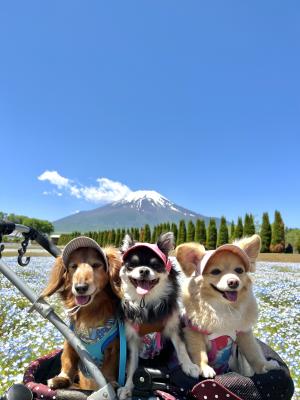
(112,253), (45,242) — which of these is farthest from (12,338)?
(112,253)

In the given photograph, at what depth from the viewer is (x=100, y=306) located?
9.41ft

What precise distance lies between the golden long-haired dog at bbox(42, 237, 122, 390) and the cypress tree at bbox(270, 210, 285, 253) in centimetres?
3946

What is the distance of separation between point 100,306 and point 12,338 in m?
3.78

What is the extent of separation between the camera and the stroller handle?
2.60 metres

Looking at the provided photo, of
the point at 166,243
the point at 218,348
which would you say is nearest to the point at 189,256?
the point at 166,243

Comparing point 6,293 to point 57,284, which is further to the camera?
point 6,293

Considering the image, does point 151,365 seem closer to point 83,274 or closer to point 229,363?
point 229,363

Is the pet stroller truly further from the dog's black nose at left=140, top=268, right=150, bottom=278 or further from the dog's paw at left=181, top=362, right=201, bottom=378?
the dog's black nose at left=140, top=268, right=150, bottom=278

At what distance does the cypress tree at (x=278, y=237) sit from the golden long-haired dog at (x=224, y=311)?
128 ft

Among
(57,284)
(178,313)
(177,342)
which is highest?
(57,284)

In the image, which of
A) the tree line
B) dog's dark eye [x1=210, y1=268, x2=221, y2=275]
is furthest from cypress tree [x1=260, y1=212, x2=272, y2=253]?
dog's dark eye [x1=210, y1=268, x2=221, y2=275]

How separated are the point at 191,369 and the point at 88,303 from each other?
0.90 meters

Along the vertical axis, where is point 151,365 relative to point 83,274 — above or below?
below

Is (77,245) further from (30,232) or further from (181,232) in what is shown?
(181,232)
